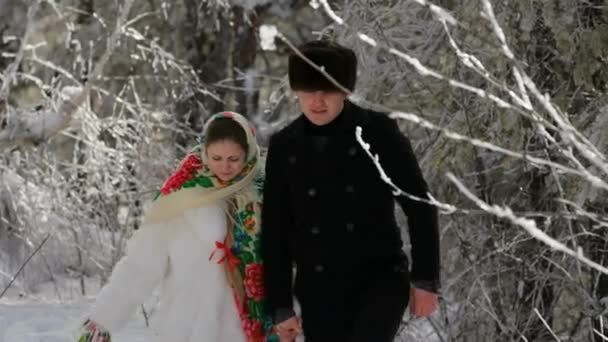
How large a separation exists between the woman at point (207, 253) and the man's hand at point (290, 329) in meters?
0.28

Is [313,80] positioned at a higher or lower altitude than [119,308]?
higher

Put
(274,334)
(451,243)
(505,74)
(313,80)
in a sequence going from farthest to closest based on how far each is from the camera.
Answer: (451,243), (505,74), (274,334), (313,80)

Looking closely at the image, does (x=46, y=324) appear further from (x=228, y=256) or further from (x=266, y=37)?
(x=266, y=37)

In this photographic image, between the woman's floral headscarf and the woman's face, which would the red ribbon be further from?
the woman's face

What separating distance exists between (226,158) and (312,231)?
1.85 ft

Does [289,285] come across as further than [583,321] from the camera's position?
No

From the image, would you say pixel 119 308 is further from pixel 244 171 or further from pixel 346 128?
pixel 346 128

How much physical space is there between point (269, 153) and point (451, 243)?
11.7 ft

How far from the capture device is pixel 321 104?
4082mm

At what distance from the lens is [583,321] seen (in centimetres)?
626

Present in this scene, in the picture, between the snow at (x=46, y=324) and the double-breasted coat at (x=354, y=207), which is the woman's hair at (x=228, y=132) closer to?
the double-breasted coat at (x=354, y=207)

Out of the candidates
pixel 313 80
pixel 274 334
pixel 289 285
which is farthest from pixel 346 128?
pixel 274 334

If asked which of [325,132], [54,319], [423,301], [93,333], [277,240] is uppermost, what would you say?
[325,132]

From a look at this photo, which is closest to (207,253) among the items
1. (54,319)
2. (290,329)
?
(290,329)
